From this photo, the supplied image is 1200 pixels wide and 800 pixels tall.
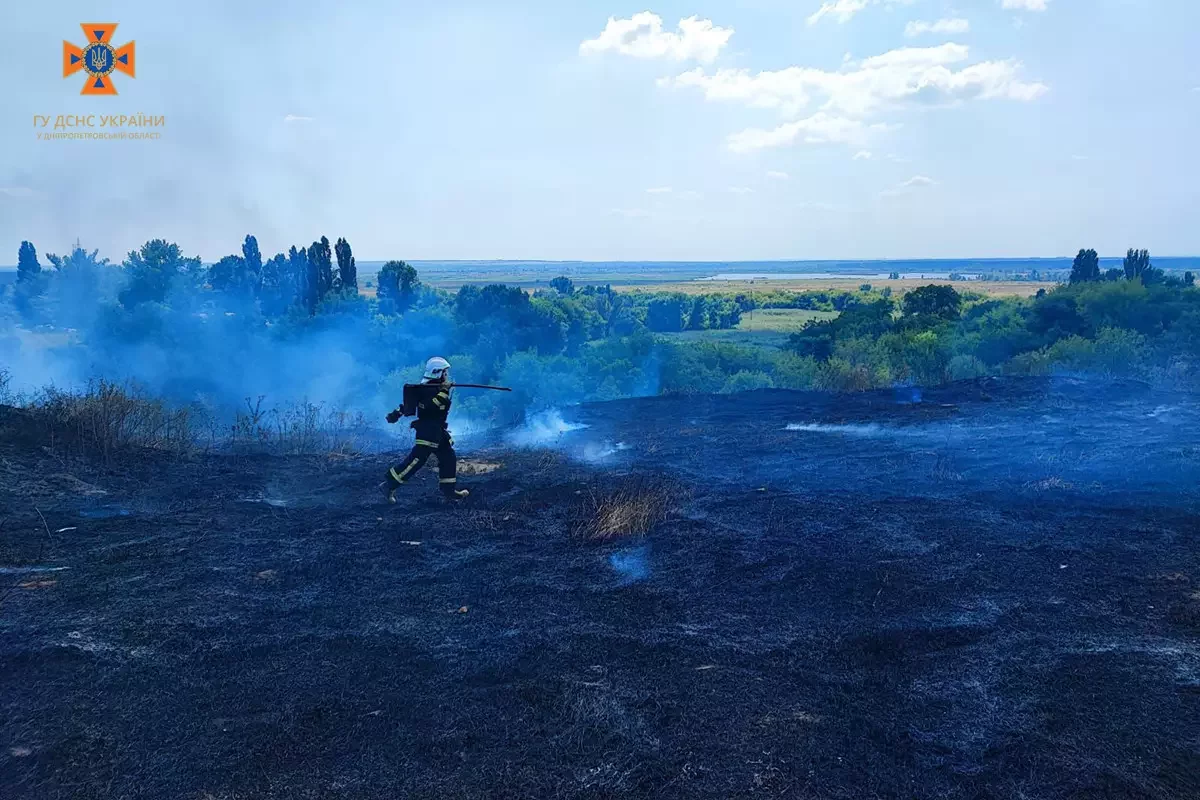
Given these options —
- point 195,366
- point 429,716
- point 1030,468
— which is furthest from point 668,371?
point 429,716

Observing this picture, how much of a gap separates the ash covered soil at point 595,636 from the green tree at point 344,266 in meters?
24.3

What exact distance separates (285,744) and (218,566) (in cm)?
346

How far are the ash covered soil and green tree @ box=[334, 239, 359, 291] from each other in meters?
24.3

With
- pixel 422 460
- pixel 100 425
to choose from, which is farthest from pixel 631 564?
pixel 100 425

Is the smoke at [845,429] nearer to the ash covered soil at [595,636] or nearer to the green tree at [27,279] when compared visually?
the ash covered soil at [595,636]

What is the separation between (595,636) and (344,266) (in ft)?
107

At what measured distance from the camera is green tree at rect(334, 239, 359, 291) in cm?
3459

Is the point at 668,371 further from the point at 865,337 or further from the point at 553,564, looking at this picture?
the point at 553,564

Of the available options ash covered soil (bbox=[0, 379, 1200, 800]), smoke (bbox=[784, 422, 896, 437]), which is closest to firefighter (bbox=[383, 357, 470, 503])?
ash covered soil (bbox=[0, 379, 1200, 800])

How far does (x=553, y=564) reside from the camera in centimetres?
773

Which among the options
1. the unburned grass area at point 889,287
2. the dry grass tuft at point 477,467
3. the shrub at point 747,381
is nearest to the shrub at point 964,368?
the shrub at point 747,381

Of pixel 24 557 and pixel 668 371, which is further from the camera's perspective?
pixel 668 371

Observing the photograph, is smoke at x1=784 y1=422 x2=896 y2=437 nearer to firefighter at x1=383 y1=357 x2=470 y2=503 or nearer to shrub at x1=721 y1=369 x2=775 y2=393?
shrub at x1=721 y1=369 x2=775 y2=393

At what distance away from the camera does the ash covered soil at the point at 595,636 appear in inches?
171
